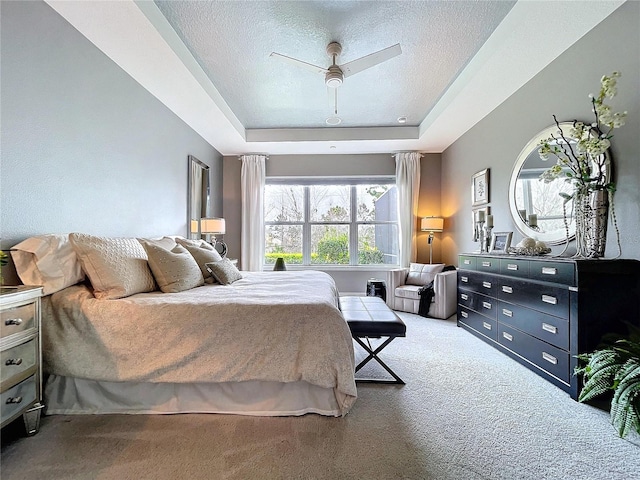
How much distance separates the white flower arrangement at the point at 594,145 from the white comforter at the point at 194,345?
2105mm

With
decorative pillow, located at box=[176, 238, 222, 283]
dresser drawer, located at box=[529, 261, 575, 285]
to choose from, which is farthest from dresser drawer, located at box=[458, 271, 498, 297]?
decorative pillow, located at box=[176, 238, 222, 283]

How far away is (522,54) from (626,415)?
2.72 m

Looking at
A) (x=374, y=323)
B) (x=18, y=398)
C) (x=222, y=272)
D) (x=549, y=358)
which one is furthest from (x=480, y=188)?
(x=18, y=398)

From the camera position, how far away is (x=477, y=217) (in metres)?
4.00

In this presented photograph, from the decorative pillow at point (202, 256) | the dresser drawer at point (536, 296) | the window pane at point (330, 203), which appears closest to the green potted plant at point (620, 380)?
the dresser drawer at point (536, 296)

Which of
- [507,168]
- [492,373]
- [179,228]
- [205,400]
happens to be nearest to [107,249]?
[205,400]

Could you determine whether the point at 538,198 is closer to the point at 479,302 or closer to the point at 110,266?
the point at 479,302

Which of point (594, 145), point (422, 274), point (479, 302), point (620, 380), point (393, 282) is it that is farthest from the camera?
A: point (422, 274)

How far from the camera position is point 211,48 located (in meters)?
2.70

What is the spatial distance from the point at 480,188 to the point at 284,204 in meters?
3.26

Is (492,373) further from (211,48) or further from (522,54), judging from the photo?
(211,48)

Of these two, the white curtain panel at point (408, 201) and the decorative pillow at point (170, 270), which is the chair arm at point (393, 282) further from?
the decorative pillow at point (170, 270)

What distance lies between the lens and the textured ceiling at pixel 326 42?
7.39 ft

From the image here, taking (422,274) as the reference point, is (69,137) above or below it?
above
